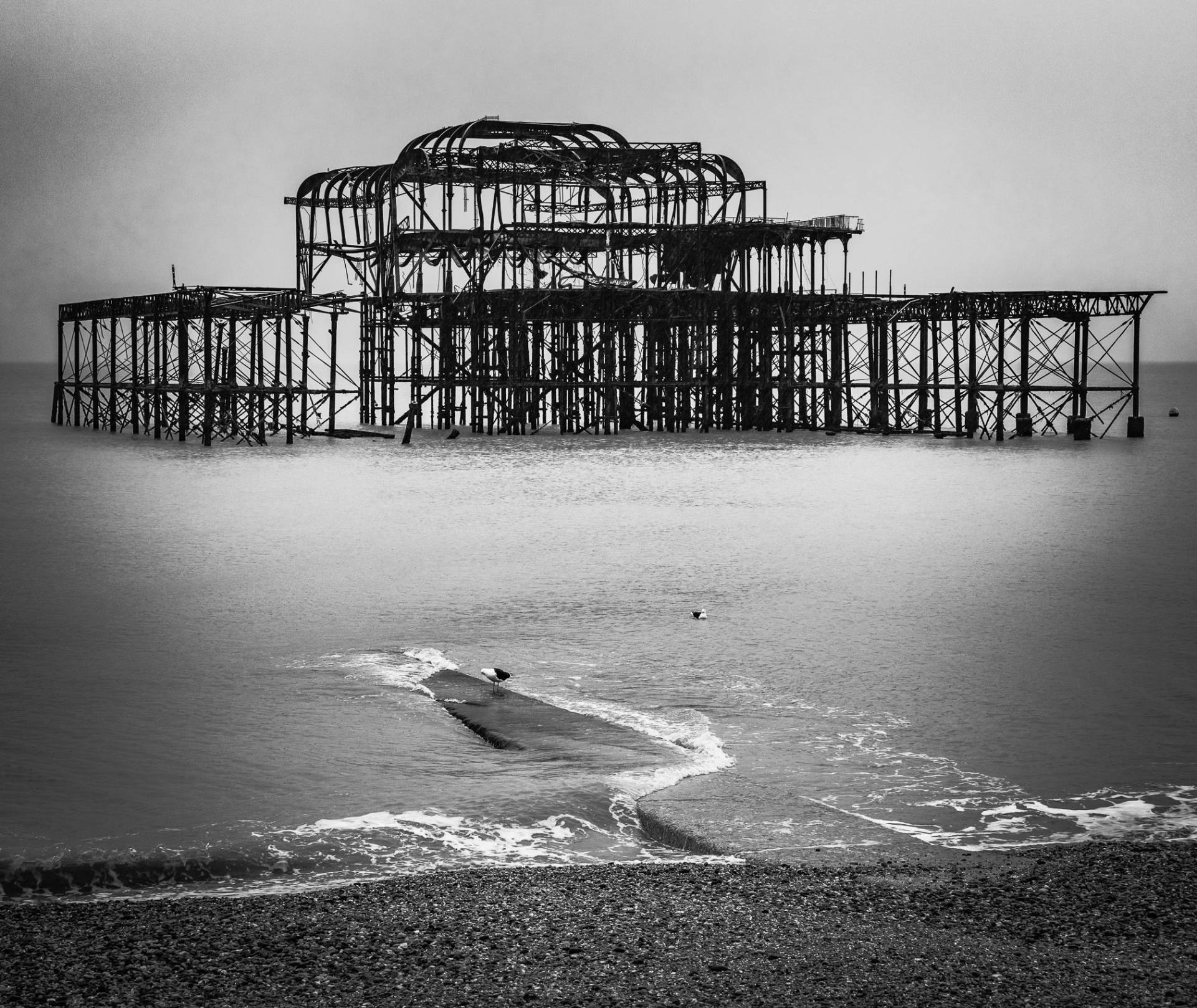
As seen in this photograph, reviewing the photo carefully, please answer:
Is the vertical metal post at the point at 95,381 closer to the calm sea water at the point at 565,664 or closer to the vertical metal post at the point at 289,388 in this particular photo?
the vertical metal post at the point at 289,388

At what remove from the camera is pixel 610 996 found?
8.36 m

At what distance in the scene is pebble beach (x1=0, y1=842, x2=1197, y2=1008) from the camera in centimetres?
839

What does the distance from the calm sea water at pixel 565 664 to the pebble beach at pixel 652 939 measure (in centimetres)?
95

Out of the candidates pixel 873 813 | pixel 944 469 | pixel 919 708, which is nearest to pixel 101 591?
pixel 919 708

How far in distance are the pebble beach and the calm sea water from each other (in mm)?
953

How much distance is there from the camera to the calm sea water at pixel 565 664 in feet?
39.6

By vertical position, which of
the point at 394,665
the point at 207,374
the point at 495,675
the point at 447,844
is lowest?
the point at 447,844

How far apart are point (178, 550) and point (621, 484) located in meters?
15.9

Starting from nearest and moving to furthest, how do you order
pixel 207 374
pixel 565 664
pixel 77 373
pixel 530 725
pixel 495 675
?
pixel 530 725
pixel 495 675
pixel 565 664
pixel 207 374
pixel 77 373

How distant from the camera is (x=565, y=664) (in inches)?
697

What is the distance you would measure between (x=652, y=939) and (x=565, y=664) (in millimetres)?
8635

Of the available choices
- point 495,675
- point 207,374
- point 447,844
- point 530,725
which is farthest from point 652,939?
point 207,374

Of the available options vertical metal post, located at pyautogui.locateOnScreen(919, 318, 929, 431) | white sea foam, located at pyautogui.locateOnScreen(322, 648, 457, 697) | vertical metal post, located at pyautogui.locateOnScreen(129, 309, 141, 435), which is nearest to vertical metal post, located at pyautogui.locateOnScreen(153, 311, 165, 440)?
vertical metal post, located at pyautogui.locateOnScreen(129, 309, 141, 435)

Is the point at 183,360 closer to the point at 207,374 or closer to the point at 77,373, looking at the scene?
the point at 207,374
